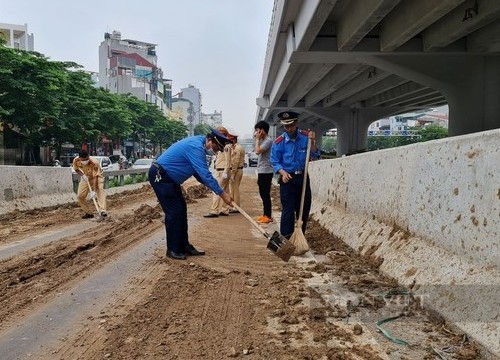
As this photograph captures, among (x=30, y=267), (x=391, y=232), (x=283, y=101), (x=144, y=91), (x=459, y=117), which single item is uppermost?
(x=144, y=91)

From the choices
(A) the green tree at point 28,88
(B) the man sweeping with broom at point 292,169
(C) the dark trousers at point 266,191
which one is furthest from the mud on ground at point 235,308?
(A) the green tree at point 28,88

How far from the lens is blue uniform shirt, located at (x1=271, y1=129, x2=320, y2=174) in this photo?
20.2 feet

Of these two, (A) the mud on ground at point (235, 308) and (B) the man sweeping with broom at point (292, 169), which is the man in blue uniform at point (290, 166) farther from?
(A) the mud on ground at point (235, 308)

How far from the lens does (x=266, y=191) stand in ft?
30.0

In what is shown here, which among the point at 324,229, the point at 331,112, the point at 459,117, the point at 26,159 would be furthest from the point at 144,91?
the point at 324,229

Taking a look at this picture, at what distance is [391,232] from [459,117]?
1288cm

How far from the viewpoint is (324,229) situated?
752 centimetres

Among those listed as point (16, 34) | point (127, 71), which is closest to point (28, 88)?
point (16, 34)

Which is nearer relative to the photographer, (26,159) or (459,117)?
(459,117)

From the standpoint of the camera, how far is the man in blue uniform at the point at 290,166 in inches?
239

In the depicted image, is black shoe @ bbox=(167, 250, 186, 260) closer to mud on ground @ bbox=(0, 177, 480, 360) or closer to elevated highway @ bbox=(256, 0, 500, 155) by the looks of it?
mud on ground @ bbox=(0, 177, 480, 360)

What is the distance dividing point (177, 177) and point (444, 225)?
10.3 feet

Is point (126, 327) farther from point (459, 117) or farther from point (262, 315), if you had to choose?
point (459, 117)

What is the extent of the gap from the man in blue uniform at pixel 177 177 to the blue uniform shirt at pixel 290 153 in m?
0.70
